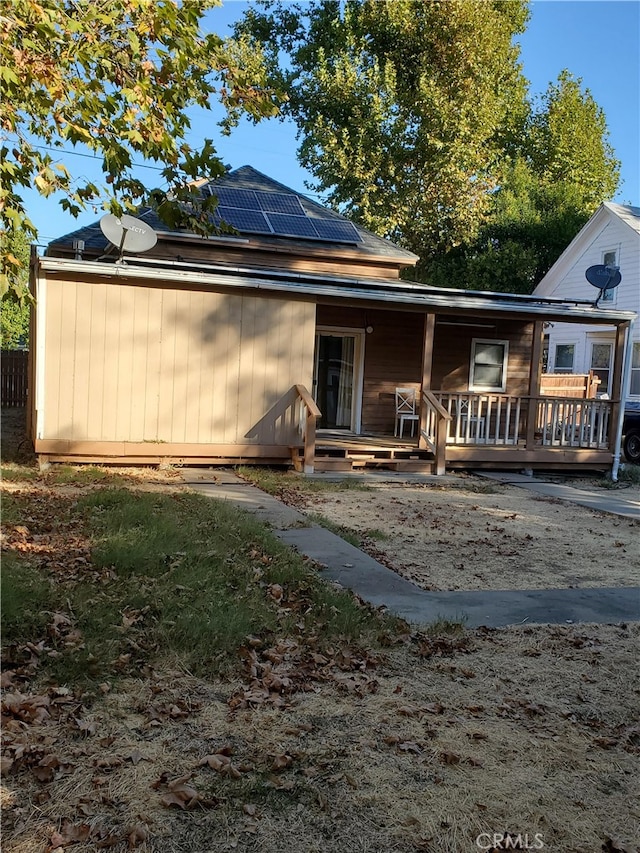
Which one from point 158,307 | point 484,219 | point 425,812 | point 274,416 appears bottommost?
point 425,812

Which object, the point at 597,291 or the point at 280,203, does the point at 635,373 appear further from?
the point at 280,203

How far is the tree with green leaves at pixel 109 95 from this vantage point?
4457 millimetres

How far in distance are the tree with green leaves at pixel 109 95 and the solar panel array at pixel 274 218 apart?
1034 centimetres

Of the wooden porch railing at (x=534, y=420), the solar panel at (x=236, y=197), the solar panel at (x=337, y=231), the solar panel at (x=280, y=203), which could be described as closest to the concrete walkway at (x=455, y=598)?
the wooden porch railing at (x=534, y=420)

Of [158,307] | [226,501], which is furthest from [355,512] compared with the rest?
[158,307]

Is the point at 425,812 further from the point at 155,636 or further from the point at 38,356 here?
the point at 38,356

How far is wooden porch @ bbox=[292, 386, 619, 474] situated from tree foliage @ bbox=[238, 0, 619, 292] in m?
15.8

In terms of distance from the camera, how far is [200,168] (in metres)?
4.87

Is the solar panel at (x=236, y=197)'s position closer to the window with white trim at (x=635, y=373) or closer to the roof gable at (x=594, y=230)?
the window with white trim at (x=635, y=373)

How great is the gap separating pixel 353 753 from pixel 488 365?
44.6ft

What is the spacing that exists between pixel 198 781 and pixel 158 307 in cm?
940

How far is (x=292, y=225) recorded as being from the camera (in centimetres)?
1639

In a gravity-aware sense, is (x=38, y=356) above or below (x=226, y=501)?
above

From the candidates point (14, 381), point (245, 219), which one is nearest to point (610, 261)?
point (245, 219)
